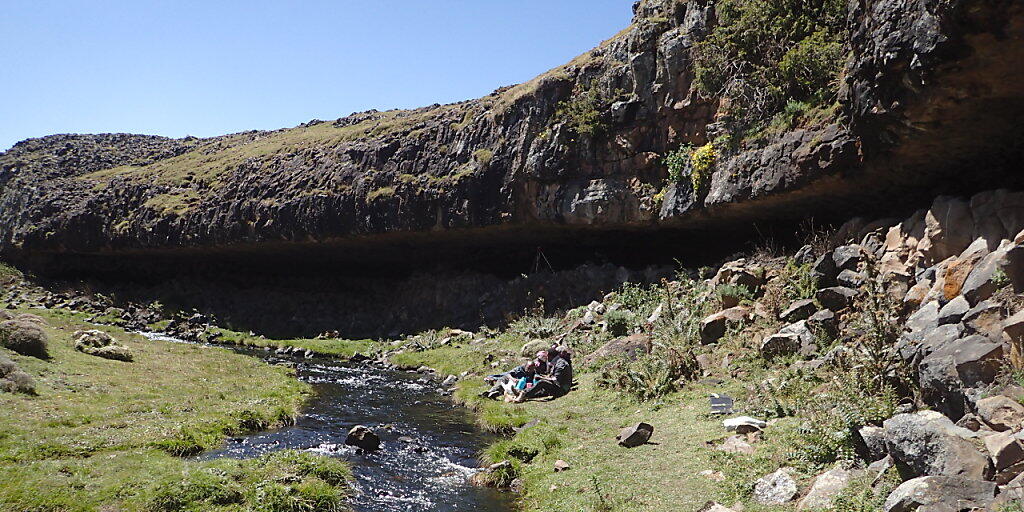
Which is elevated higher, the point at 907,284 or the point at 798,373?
the point at 907,284

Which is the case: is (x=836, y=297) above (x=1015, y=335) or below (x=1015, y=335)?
below

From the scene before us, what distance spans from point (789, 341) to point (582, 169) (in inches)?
691

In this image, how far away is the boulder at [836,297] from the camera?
583 inches

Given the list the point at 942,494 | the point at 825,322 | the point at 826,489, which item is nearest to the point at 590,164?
the point at 825,322

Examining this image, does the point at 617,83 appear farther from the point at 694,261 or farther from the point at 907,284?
the point at 907,284

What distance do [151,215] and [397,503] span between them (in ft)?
159

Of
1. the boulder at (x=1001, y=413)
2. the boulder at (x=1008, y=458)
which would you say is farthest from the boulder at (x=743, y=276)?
the boulder at (x=1008, y=458)

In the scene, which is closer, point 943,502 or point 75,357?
point 943,502

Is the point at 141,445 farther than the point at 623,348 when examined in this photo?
No

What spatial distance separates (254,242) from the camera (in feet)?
144

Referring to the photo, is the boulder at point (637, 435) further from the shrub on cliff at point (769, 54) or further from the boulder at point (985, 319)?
the shrub on cliff at point (769, 54)

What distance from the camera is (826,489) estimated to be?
8.30m

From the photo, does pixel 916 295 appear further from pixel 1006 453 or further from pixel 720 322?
pixel 1006 453

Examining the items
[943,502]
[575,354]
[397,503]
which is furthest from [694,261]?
[943,502]
